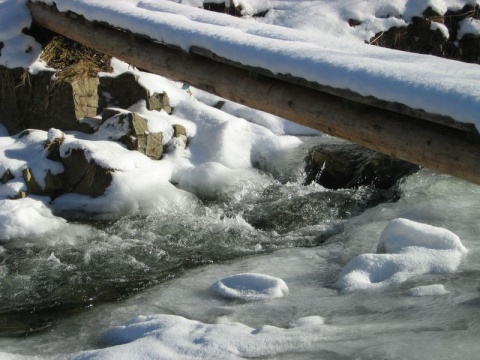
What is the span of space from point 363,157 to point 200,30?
216 centimetres

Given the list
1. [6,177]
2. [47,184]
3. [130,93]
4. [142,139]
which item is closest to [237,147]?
[142,139]

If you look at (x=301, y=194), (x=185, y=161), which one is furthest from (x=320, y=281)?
(x=185, y=161)

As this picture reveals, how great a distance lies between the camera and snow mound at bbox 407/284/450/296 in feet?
14.7

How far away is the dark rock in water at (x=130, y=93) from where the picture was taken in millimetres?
7715

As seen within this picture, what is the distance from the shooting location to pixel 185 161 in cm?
718

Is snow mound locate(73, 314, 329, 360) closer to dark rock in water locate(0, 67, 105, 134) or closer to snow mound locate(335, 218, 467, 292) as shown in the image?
snow mound locate(335, 218, 467, 292)

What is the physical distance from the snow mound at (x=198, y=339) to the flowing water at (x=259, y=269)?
0.12 meters

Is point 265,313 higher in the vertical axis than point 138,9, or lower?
lower

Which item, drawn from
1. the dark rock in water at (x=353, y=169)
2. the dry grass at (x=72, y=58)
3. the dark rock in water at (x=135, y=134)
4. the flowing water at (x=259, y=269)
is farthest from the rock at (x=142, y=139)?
the dark rock in water at (x=353, y=169)

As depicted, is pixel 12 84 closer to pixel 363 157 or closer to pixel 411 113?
pixel 363 157

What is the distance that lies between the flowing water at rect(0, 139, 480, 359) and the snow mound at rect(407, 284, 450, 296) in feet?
0.13

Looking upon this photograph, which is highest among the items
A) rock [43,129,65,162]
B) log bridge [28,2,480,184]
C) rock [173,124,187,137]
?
log bridge [28,2,480,184]

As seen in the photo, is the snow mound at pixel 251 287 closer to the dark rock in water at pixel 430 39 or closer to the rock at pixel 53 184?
the rock at pixel 53 184

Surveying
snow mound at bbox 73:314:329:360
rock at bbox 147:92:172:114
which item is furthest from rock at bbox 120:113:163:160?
snow mound at bbox 73:314:329:360
